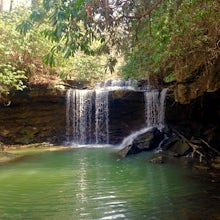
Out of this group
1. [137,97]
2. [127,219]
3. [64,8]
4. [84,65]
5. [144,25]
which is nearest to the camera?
[64,8]

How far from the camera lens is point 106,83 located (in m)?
21.1

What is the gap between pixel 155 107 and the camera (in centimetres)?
1769

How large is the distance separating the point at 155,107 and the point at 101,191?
1057cm

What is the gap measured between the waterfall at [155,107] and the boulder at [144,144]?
2.45 m

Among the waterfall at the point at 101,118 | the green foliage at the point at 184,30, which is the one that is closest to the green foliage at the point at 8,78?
the waterfall at the point at 101,118

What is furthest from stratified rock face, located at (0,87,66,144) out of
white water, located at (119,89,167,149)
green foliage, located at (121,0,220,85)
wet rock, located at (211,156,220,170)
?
green foliage, located at (121,0,220,85)

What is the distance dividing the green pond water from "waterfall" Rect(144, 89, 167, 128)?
6.15 m

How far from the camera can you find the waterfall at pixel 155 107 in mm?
17469

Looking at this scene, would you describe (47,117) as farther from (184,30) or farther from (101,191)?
(184,30)

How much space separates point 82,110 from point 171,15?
13.5 m

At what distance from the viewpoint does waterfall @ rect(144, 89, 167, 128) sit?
57.3ft

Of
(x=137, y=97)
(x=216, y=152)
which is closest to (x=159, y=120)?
(x=137, y=97)

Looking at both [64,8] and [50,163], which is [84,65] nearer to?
[50,163]

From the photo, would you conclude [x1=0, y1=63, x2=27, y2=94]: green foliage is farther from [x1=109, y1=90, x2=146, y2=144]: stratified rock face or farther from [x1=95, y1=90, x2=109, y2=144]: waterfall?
[x1=109, y1=90, x2=146, y2=144]: stratified rock face
